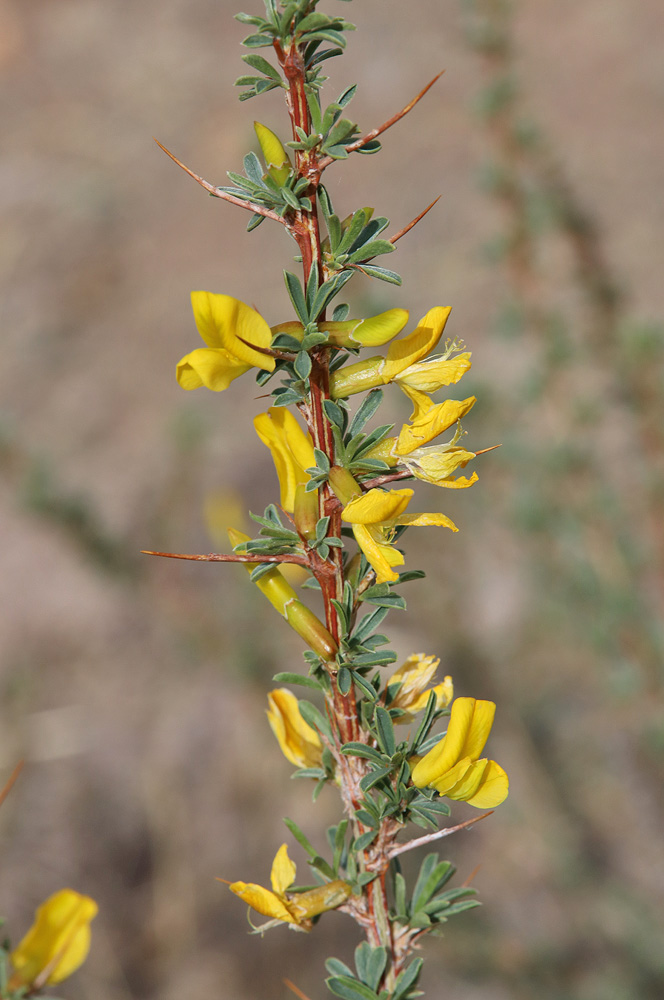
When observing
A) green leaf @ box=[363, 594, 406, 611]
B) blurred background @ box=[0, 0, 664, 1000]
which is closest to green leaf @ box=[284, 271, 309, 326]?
green leaf @ box=[363, 594, 406, 611]

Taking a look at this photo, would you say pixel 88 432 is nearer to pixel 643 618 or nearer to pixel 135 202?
pixel 135 202

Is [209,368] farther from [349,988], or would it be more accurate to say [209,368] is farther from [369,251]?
[349,988]

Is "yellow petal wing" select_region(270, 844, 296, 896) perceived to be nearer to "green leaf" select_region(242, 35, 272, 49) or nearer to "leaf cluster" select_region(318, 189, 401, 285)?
"leaf cluster" select_region(318, 189, 401, 285)

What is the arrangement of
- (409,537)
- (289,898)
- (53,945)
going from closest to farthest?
(289,898) < (53,945) < (409,537)

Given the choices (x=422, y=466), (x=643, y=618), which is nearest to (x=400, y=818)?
(x=422, y=466)

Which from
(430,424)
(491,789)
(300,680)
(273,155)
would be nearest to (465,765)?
(491,789)

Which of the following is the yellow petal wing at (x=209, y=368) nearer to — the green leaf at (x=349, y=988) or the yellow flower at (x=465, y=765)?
the yellow flower at (x=465, y=765)
